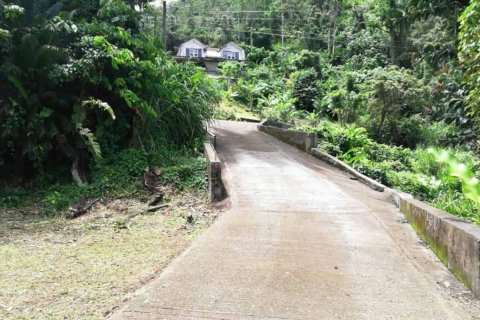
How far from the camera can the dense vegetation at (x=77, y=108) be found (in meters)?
10.2

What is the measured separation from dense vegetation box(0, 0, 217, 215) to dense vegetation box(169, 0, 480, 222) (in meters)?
5.59

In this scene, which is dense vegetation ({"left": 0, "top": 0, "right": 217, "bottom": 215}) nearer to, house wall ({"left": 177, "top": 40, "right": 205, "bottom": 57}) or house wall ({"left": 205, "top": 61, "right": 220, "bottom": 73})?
house wall ({"left": 205, "top": 61, "right": 220, "bottom": 73})

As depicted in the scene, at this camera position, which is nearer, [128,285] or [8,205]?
[128,285]

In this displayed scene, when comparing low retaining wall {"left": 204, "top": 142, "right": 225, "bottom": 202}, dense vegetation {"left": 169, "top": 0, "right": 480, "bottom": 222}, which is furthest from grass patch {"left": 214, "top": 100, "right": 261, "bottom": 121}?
low retaining wall {"left": 204, "top": 142, "right": 225, "bottom": 202}

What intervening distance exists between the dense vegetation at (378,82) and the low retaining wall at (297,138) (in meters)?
0.74

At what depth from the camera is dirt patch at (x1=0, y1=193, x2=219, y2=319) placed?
14.8ft

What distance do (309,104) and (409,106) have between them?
11.7m

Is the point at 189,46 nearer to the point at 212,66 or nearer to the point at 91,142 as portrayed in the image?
the point at 212,66

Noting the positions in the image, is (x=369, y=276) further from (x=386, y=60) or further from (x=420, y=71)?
(x=386, y=60)

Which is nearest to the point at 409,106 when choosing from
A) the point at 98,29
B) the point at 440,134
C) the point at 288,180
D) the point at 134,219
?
the point at 440,134

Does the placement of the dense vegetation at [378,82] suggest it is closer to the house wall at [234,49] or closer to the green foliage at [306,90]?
the green foliage at [306,90]

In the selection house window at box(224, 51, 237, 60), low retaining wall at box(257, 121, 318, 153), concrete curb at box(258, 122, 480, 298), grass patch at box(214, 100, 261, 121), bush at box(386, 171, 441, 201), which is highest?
house window at box(224, 51, 237, 60)

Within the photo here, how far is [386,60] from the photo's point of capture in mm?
41844

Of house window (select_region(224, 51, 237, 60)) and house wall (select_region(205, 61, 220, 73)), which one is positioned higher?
house window (select_region(224, 51, 237, 60))
